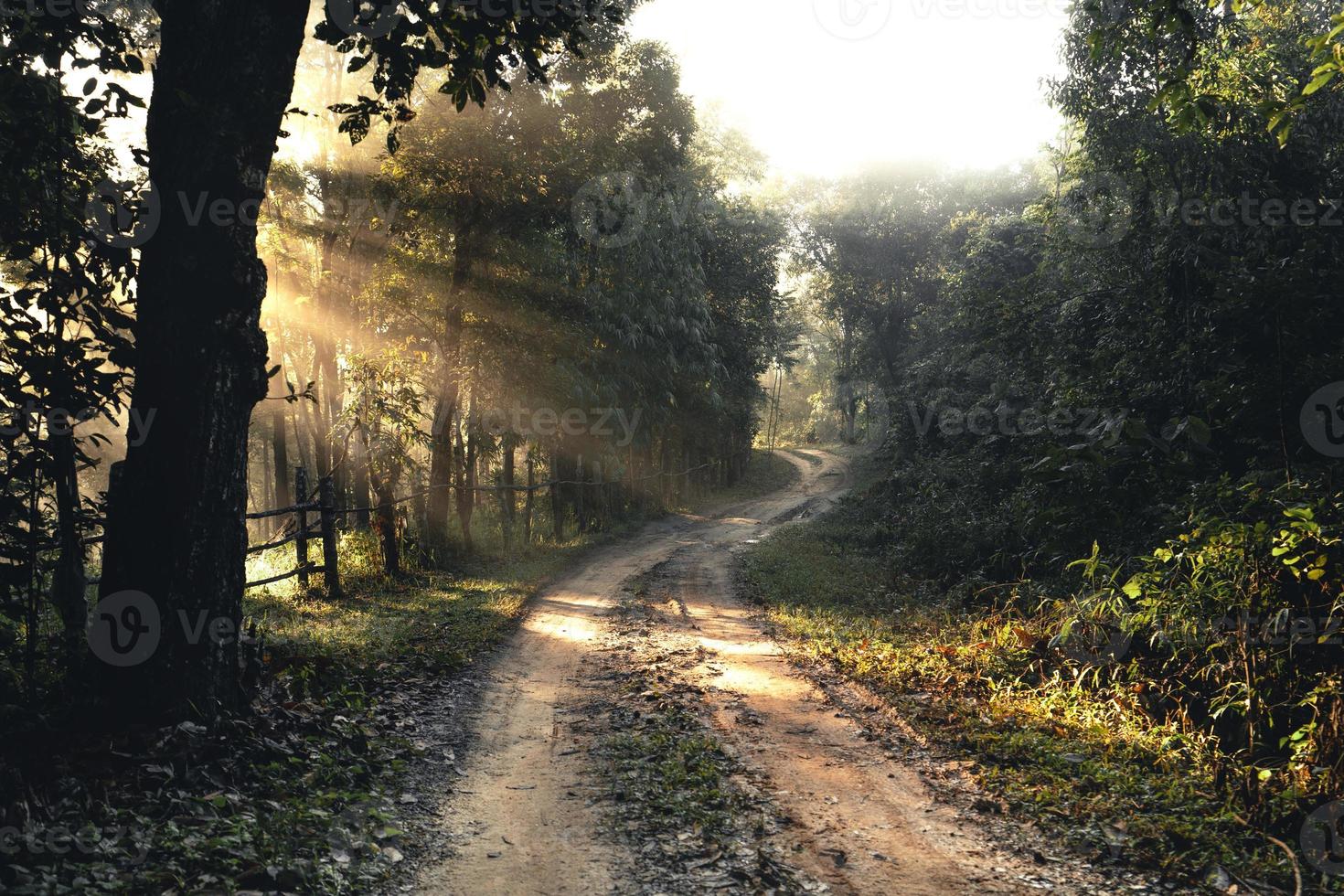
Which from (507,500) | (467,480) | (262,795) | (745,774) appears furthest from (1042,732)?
(507,500)

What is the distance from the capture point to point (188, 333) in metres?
5.83

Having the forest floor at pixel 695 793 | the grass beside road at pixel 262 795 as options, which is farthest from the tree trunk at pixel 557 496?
the grass beside road at pixel 262 795

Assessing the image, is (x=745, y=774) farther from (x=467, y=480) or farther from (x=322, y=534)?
(x=467, y=480)

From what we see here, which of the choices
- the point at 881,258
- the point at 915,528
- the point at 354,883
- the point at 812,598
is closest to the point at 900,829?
the point at 354,883

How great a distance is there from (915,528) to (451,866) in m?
15.2

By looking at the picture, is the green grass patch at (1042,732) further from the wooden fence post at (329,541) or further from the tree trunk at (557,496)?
the tree trunk at (557,496)

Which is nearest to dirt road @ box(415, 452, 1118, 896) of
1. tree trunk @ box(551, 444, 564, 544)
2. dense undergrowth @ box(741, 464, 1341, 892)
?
dense undergrowth @ box(741, 464, 1341, 892)

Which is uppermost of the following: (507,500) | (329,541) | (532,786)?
(507,500)

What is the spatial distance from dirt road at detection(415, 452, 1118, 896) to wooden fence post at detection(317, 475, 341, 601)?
4.63m

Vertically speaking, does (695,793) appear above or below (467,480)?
below

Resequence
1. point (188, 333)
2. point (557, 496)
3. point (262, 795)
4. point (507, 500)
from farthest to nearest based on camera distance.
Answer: point (507, 500)
point (557, 496)
point (188, 333)
point (262, 795)

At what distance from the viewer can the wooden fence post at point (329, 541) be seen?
14.2 m

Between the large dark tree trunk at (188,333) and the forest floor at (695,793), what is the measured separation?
209 cm

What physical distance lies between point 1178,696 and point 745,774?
12.3 feet
